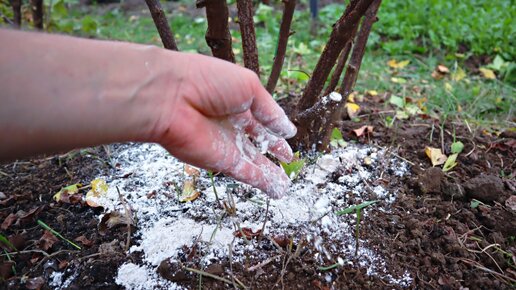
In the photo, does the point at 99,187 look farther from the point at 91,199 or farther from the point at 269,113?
the point at 269,113

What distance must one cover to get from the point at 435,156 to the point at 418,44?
6.64 feet

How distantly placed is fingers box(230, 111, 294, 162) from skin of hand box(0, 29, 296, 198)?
3cm

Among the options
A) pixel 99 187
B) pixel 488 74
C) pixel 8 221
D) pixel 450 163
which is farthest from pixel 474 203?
pixel 488 74

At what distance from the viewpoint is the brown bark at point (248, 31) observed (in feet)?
4.89

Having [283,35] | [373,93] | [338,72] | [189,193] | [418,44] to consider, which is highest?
[283,35]

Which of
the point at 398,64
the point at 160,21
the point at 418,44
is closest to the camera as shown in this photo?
the point at 160,21

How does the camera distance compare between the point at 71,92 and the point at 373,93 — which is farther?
the point at 373,93

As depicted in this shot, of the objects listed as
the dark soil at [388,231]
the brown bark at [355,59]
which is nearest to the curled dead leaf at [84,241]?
the dark soil at [388,231]

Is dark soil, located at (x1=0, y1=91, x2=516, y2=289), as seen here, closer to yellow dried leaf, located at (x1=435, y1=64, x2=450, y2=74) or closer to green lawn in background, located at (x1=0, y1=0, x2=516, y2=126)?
green lawn in background, located at (x1=0, y1=0, x2=516, y2=126)

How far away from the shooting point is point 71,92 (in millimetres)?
944

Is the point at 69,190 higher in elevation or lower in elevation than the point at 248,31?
lower

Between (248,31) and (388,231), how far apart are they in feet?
2.83

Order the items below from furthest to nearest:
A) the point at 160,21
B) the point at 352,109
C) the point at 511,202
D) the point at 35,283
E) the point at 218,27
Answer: the point at 352,109 → the point at 511,202 → the point at 160,21 → the point at 218,27 → the point at 35,283

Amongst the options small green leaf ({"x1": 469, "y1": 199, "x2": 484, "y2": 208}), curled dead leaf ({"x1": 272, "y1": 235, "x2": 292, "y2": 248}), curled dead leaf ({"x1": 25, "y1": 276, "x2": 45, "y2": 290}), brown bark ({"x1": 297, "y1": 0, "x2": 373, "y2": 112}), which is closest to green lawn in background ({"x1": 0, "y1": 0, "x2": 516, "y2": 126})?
brown bark ({"x1": 297, "y1": 0, "x2": 373, "y2": 112})
